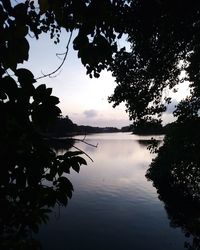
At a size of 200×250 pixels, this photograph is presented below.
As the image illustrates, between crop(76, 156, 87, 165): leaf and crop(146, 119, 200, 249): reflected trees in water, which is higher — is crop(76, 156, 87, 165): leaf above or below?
above

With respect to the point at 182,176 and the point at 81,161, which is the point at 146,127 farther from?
the point at 81,161

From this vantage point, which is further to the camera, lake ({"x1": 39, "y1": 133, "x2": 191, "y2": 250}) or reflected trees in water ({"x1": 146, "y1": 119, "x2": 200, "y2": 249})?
lake ({"x1": 39, "y1": 133, "x2": 191, "y2": 250})

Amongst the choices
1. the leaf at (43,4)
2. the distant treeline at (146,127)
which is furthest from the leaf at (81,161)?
the distant treeline at (146,127)

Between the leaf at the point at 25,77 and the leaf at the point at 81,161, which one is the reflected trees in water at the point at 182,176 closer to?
the leaf at the point at 81,161

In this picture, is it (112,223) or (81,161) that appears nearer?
(81,161)

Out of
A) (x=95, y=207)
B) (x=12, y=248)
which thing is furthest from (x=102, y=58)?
(x=95, y=207)

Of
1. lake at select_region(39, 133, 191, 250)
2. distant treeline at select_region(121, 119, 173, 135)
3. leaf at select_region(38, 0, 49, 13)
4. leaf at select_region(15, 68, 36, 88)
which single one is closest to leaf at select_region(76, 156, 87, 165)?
leaf at select_region(15, 68, 36, 88)

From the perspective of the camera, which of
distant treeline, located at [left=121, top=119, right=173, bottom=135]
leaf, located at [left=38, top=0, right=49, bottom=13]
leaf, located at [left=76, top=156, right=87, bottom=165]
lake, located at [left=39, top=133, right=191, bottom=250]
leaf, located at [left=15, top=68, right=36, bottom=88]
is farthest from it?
lake, located at [left=39, top=133, right=191, bottom=250]

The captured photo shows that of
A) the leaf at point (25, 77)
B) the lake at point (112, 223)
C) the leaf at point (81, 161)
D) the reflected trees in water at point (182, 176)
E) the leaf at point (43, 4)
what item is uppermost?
the leaf at point (43, 4)

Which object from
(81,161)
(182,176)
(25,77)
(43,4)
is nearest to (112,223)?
(182,176)

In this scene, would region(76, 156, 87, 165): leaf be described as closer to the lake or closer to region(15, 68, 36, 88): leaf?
region(15, 68, 36, 88): leaf

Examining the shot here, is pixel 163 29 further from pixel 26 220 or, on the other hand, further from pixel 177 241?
pixel 177 241

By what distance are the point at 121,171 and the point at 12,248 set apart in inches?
2456

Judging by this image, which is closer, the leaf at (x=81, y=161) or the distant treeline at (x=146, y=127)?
the leaf at (x=81, y=161)
